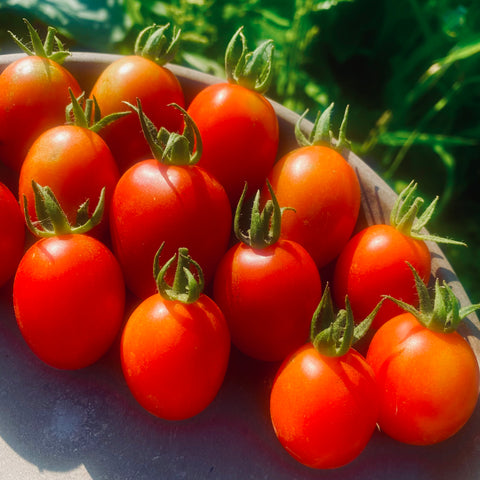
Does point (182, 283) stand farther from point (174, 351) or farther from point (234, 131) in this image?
point (234, 131)

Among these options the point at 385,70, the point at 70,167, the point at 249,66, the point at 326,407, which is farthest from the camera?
the point at 385,70

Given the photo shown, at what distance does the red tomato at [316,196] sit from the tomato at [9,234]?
14.2 inches

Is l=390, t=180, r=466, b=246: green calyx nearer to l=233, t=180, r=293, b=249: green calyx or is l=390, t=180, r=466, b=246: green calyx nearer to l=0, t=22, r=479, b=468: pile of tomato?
l=0, t=22, r=479, b=468: pile of tomato

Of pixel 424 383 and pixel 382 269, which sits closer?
pixel 424 383

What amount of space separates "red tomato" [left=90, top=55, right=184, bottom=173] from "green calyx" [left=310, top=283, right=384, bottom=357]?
39 centimetres

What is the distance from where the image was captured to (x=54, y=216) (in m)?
0.74

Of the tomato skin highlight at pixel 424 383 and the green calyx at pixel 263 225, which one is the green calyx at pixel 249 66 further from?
the tomato skin highlight at pixel 424 383

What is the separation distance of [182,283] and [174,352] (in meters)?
0.08

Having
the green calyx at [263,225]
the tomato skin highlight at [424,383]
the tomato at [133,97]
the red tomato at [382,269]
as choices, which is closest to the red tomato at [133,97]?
the tomato at [133,97]

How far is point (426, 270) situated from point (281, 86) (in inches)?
36.9

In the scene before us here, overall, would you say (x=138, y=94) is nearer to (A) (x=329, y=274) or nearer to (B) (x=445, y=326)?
(A) (x=329, y=274)

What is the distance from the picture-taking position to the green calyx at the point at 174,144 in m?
0.76

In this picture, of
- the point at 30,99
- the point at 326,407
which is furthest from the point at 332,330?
the point at 30,99

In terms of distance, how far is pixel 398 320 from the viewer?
2.56 ft
